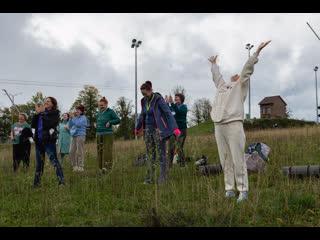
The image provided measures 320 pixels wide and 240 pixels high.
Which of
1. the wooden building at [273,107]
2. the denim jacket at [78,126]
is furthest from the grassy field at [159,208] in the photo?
the wooden building at [273,107]

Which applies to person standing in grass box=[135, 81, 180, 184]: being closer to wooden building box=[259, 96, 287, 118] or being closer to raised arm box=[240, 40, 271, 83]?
raised arm box=[240, 40, 271, 83]

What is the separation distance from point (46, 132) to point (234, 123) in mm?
3819

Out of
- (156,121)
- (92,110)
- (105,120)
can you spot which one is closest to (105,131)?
(105,120)

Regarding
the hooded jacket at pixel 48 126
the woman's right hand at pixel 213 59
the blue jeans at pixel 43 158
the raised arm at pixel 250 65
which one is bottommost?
the blue jeans at pixel 43 158

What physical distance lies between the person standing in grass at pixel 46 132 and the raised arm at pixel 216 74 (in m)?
3.44

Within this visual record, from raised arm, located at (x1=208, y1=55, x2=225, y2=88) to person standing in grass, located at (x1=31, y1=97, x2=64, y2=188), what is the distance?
3438 mm

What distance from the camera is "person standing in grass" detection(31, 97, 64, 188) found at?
523 cm

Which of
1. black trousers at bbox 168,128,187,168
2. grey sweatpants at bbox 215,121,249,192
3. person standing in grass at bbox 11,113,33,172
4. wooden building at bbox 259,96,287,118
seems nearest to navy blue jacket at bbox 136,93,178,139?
black trousers at bbox 168,128,187,168

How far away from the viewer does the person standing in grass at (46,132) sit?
5234 millimetres

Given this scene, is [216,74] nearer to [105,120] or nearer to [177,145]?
[177,145]

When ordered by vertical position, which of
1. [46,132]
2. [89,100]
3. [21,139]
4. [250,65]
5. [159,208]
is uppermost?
[89,100]

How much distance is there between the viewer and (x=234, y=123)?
142 inches

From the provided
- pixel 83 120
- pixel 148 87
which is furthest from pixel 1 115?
pixel 148 87

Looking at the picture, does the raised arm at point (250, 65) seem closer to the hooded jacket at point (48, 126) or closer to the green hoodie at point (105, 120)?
the hooded jacket at point (48, 126)
